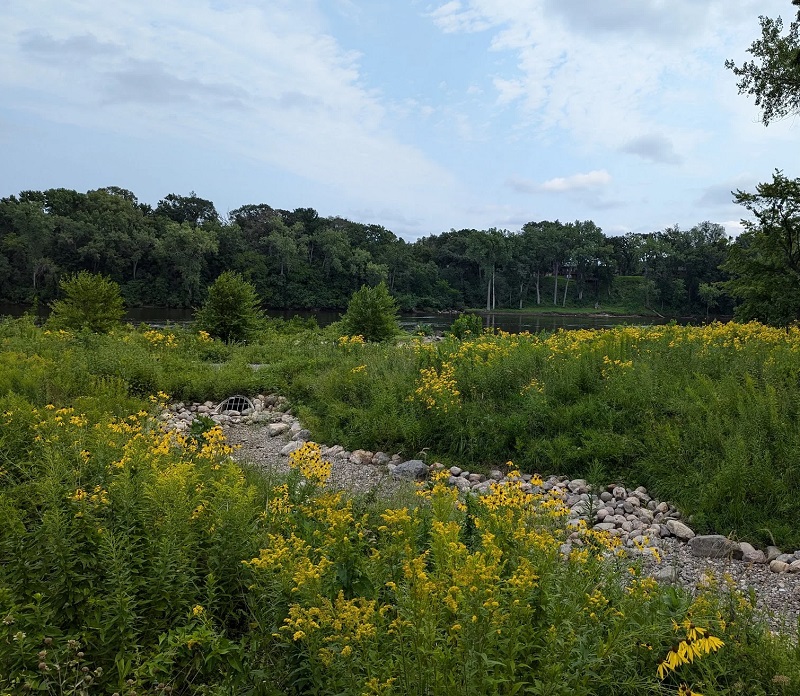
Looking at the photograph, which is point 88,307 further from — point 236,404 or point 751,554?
point 751,554

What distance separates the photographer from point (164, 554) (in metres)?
3.04

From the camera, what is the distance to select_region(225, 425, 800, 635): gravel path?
4.36m

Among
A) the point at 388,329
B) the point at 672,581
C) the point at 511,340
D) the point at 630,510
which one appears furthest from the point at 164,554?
the point at 388,329

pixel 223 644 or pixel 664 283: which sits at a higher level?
pixel 664 283

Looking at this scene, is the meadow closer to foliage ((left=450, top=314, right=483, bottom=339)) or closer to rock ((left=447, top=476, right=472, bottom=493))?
rock ((left=447, top=476, right=472, bottom=493))

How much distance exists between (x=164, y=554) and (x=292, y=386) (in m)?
8.49

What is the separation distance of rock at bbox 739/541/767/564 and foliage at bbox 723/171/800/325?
28.7 feet

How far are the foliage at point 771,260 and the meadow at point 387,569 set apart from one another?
17.4 ft

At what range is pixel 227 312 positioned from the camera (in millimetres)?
18453

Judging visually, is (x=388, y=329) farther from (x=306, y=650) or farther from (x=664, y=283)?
(x=664, y=283)

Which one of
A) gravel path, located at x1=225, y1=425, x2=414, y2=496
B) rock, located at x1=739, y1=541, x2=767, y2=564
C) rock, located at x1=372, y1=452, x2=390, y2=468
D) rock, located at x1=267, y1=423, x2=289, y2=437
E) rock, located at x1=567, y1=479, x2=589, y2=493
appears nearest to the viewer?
rock, located at x1=739, y1=541, x2=767, y2=564

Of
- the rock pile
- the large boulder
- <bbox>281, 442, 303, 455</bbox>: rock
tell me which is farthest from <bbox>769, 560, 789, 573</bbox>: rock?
<bbox>281, 442, 303, 455</bbox>: rock

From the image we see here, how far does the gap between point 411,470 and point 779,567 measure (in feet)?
14.1

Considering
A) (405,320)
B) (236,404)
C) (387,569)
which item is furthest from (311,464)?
(405,320)
